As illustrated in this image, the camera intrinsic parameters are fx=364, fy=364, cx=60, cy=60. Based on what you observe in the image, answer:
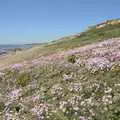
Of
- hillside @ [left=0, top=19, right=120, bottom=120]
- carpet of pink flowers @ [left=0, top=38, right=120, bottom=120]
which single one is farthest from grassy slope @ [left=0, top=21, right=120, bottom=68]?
hillside @ [left=0, top=19, right=120, bottom=120]

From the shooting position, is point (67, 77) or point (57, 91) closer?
point (57, 91)

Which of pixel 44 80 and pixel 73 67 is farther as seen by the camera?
pixel 73 67

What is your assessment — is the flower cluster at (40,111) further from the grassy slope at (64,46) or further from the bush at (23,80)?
the grassy slope at (64,46)

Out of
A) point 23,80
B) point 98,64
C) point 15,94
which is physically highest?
point 98,64

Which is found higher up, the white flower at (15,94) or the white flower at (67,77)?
the white flower at (67,77)

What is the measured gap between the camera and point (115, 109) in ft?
39.4

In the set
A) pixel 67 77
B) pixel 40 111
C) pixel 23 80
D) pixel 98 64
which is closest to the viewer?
pixel 40 111

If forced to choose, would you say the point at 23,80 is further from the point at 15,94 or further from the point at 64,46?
the point at 64,46

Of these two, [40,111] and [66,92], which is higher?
[66,92]

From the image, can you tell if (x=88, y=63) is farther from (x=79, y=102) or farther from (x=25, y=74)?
(x=79, y=102)

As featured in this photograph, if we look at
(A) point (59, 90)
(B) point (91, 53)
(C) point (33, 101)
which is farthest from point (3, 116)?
(B) point (91, 53)

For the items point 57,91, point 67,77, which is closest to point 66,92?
point 57,91

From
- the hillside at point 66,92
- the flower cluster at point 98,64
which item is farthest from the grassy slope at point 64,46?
the flower cluster at point 98,64

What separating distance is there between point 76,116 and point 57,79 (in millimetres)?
5645
